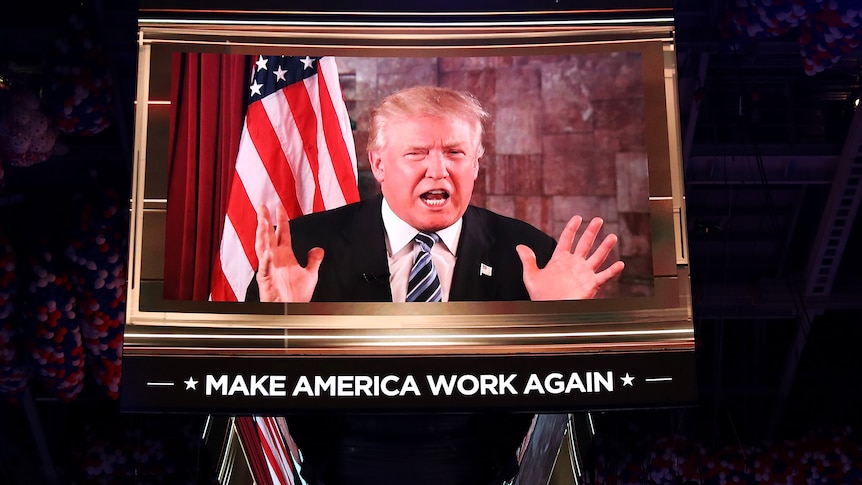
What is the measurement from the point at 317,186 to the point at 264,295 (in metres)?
0.69

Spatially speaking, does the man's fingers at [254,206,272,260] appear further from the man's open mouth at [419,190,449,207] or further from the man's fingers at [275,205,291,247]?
the man's open mouth at [419,190,449,207]

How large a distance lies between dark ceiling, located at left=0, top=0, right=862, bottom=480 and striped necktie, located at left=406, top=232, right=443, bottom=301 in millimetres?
2279

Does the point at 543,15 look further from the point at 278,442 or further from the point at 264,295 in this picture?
the point at 278,442

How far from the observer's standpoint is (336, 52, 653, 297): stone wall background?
5.45 m

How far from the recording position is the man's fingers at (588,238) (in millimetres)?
5418

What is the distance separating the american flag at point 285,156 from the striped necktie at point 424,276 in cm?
50

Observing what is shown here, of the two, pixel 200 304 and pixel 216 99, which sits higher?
pixel 216 99

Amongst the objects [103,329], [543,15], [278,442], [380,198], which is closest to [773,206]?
[543,15]

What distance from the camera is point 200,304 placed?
5379mm

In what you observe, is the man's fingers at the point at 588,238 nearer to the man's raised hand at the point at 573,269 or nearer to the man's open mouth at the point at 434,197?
the man's raised hand at the point at 573,269

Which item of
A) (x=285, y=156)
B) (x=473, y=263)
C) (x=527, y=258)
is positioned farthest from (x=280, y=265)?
(x=527, y=258)

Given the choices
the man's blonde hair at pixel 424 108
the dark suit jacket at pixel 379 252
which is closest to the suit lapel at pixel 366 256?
the dark suit jacket at pixel 379 252

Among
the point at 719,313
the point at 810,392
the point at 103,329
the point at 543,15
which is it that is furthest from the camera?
the point at 810,392

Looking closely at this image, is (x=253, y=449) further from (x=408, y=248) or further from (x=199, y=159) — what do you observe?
(x=199, y=159)
